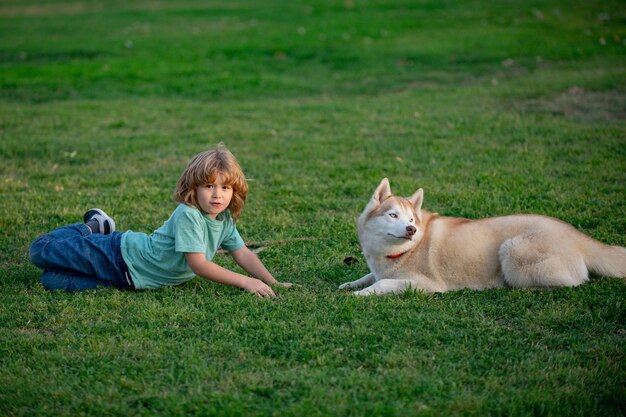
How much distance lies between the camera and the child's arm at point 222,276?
5.34m

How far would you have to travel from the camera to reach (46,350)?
177 inches

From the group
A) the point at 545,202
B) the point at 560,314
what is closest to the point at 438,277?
the point at 560,314

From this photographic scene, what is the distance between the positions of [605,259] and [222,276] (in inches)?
110

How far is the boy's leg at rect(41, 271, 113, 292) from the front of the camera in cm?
553

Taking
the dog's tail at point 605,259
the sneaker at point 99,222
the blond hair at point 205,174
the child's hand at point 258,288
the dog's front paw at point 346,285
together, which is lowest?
the dog's front paw at point 346,285

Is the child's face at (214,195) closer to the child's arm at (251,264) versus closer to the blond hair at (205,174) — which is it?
the blond hair at (205,174)

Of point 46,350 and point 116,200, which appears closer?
point 46,350

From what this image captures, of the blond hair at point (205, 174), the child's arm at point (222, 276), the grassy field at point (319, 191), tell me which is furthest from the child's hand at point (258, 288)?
the blond hair at point (205, 174)

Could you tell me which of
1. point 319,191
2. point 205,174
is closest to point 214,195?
point 205,174

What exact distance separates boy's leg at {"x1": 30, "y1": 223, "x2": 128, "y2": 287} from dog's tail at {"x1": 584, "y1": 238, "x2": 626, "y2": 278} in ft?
11.4

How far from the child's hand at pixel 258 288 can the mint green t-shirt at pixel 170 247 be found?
409 millimetres

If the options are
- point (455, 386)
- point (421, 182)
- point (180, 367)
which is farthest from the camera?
point (421, 182)

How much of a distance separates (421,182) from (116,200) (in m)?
3.36

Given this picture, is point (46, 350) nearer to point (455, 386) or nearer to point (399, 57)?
point (455, 386)
